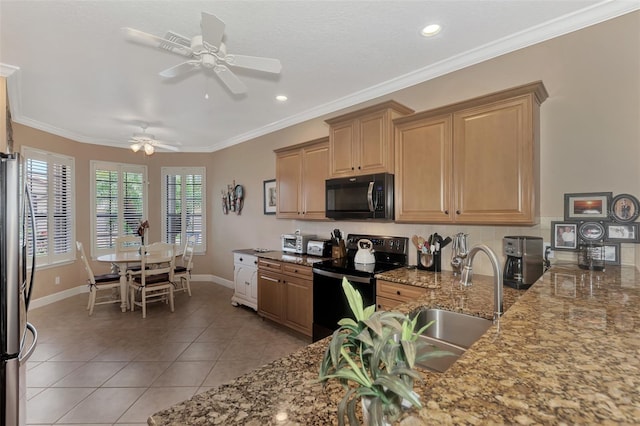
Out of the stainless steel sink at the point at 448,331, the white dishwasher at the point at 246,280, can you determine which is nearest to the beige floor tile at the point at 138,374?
the white dishwasher at the point at 246,280

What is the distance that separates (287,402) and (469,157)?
215cm

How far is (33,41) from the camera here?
242 cm

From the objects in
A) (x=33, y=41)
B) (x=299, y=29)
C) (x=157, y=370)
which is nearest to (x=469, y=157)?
(x=299, y=29)

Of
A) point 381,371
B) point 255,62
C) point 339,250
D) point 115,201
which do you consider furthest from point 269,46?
point 115,201

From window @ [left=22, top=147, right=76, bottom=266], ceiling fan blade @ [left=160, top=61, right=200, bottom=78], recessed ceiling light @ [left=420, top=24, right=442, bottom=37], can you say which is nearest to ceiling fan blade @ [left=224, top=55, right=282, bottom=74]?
ceiling fan blade @ [left=160, top=61, right=200, bottom=78]

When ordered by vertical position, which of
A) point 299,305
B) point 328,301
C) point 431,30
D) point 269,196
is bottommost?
point 299,305

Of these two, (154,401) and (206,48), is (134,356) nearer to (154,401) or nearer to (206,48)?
(154,401)

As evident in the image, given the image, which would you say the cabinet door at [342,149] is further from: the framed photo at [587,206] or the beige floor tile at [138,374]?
the beige floor tile at [138,374]

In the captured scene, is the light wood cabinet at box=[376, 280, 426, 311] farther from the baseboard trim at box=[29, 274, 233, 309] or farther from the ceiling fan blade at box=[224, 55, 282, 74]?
the baseboard trim at box=[29, 274, 233, 309]

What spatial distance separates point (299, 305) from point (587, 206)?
8.70ft

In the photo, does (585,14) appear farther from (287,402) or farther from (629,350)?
(287,402)

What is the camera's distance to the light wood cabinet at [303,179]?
3.52 meters

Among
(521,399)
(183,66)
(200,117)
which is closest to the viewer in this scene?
(521,399)

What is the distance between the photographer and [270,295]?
3701mm
